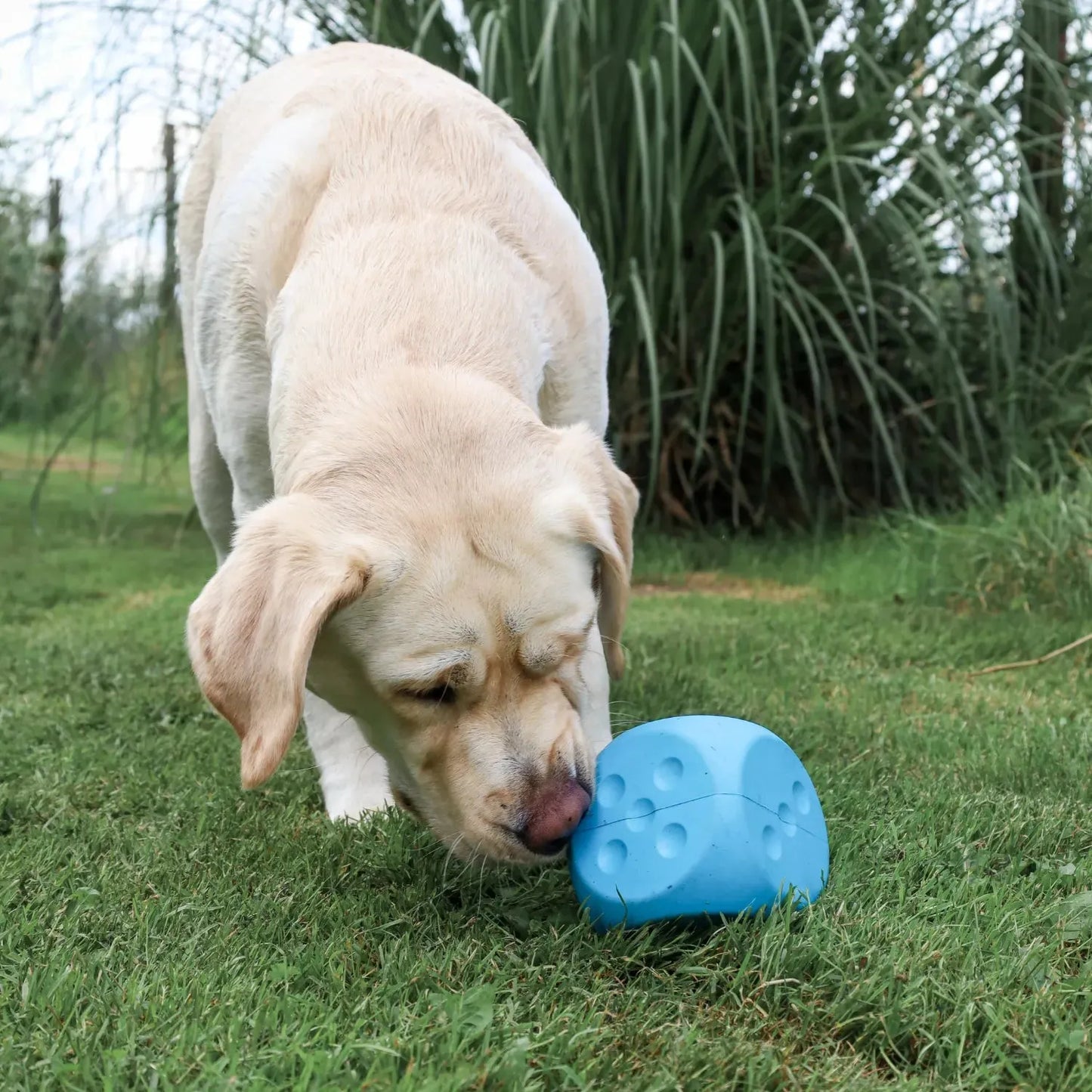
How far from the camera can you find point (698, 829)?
71.0 inches

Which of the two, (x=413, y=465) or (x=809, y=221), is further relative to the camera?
(x=809, y=221)

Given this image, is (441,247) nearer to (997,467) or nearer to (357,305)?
(357,305)

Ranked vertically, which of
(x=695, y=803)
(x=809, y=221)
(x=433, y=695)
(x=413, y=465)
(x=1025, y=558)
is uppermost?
(x=809, y=221)

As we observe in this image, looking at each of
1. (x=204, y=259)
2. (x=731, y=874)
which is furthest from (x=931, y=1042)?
(x=204, y=259)

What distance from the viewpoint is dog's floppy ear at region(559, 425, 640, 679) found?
7.17ft

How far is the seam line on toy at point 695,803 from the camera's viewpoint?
1.84 metres

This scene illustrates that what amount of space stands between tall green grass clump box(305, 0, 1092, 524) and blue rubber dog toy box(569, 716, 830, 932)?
308 centimetres

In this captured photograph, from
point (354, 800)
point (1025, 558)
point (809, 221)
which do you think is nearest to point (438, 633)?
point (354, 800)

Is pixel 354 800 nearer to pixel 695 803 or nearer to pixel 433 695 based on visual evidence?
pixel 433 695

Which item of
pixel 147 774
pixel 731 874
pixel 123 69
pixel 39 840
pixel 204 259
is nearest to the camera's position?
pixel 731 874

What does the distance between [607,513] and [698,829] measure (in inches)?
26.9

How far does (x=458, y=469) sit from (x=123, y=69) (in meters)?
4.60

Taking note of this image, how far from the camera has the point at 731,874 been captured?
1782 millimetres

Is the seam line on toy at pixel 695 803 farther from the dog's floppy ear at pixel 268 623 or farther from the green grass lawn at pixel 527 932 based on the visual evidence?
the dog's floppy ear at pixel 268 623
